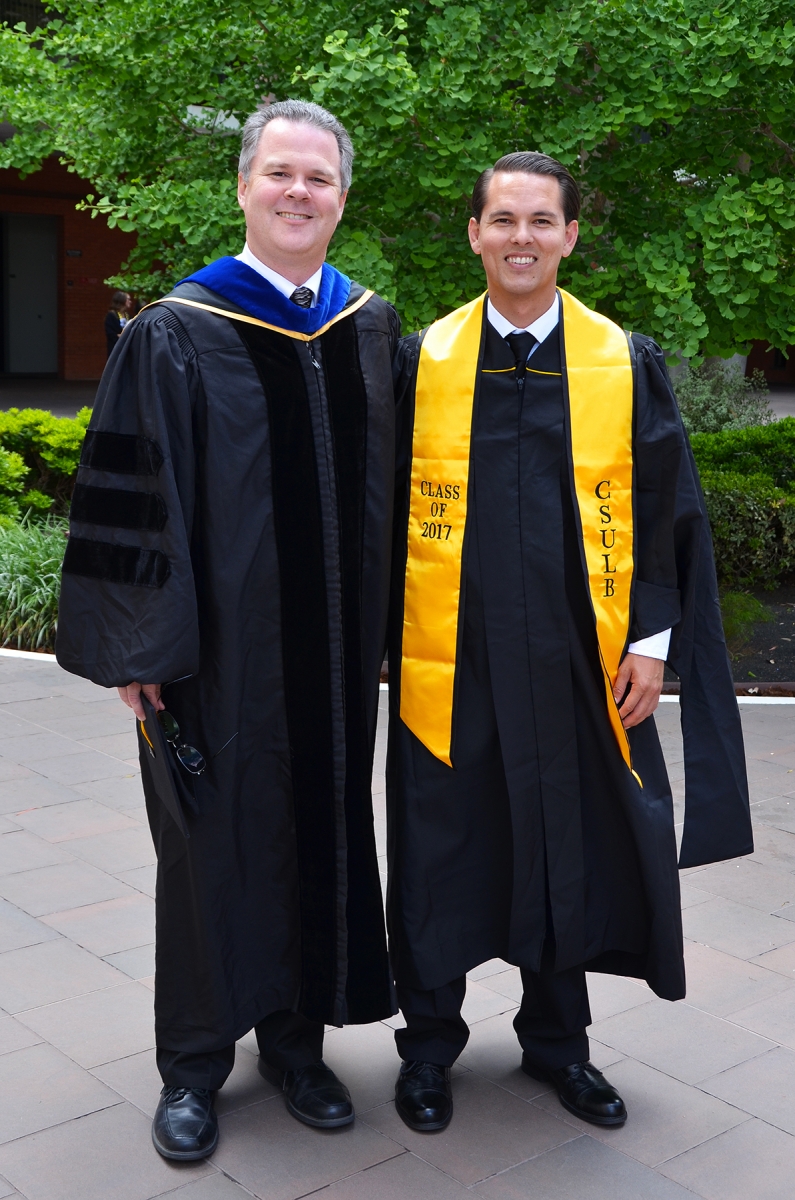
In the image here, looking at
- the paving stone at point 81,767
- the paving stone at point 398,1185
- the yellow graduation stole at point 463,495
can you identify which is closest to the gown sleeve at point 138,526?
the yellow graduation stole at point 463,495

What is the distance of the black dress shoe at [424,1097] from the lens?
2811 mm

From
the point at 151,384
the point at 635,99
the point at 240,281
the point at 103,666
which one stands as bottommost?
the point at 103,666

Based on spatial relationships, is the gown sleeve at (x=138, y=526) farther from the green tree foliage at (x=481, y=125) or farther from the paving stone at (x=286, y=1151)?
the green tree foliage at (x=481, y=125)

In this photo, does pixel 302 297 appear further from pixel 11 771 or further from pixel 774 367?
pixel 774 367

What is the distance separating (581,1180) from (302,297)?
1.94 meters

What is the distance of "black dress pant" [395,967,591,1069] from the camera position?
114 inches

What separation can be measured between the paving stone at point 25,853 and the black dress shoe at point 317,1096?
1547 millimetres

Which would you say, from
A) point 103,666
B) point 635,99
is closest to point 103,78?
point 635,99

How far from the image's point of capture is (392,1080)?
3.02 meters

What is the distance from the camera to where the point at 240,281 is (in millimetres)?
2689

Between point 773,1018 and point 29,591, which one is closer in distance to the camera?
point 773,1018

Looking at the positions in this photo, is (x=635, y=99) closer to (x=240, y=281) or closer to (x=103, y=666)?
(x=240, y=281)

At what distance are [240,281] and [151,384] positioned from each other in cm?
33

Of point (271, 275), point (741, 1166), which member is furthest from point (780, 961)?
point (271, 275)
